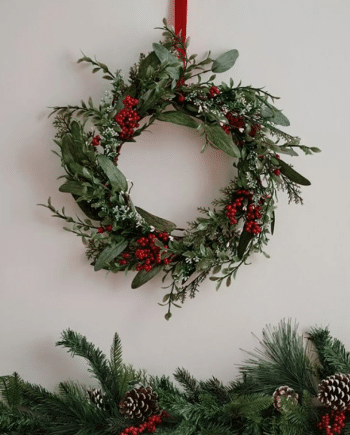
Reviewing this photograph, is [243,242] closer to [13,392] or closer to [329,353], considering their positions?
[329,353]

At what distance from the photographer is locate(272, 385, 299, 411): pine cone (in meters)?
1.20

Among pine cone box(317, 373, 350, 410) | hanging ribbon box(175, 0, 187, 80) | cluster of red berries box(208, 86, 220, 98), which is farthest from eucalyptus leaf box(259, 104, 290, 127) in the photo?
pine cone box(317, 373, 350, 410)

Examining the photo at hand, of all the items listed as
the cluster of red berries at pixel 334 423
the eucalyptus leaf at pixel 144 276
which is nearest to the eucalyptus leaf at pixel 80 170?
the eucalyptus leaf at pixel 144 276

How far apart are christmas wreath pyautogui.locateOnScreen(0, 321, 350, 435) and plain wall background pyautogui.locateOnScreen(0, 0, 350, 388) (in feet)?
0.24

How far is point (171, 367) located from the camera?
1423 millimetres

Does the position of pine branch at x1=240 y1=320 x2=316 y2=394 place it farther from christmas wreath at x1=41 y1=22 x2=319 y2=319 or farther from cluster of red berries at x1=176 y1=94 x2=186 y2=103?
cluster of red berries at x1=176 y1=94 x2=186 y2=103

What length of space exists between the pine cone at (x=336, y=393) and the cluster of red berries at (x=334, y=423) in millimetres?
19

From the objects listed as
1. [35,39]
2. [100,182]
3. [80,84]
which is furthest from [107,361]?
[35,39]

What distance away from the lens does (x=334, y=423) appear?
3.96ft

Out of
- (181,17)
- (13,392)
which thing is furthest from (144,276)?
(181,17)

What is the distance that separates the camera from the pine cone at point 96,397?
4.29ft

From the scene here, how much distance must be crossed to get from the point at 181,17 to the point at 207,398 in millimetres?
909

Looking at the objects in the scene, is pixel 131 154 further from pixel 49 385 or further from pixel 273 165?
pixel 49 385

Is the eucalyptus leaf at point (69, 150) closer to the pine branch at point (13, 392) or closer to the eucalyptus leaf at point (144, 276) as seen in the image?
the eucalyptus leaf at point (144, 276)
